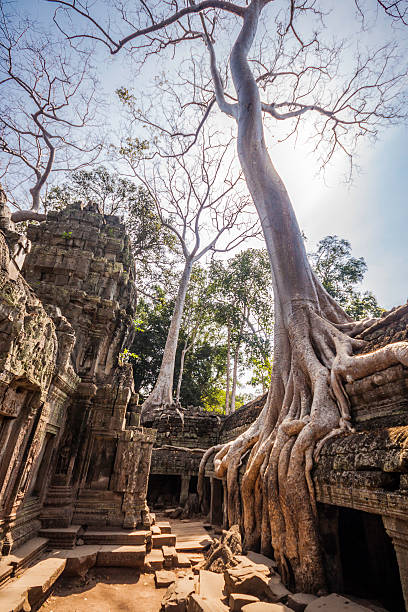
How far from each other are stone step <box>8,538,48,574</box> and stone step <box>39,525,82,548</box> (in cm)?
12

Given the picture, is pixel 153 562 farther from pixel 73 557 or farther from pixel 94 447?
pixel 94 447

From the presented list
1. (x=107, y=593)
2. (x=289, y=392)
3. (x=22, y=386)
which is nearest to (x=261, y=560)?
(x=107, y=593)

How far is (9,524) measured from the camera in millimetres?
3646

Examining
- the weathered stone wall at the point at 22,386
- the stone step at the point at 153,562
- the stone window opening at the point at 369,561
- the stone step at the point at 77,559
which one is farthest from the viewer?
the stone step at the point at 153,562

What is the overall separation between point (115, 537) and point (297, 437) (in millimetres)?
3277

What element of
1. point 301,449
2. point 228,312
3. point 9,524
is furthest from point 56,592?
point 228,312

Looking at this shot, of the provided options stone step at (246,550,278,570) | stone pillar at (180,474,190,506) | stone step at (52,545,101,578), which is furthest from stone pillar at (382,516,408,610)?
stone pillar at (180,474,190,506)

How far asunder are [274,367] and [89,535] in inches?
159

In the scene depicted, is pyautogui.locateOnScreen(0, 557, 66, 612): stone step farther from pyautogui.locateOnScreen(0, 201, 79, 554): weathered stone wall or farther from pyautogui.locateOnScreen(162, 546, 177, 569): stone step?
pyautogui.locateOnScreen(162, 546, 177, 569): stone step

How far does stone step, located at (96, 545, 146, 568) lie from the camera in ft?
15.0

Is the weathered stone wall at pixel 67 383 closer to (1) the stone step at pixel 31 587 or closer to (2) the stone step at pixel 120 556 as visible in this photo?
(1) the stone step at pixel 31 587

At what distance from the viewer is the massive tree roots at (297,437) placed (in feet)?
12.2

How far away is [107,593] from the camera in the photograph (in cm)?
400

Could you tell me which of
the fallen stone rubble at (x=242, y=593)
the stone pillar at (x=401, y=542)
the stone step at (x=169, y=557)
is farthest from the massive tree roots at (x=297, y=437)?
the stone pillar at (x=401, y=542)
